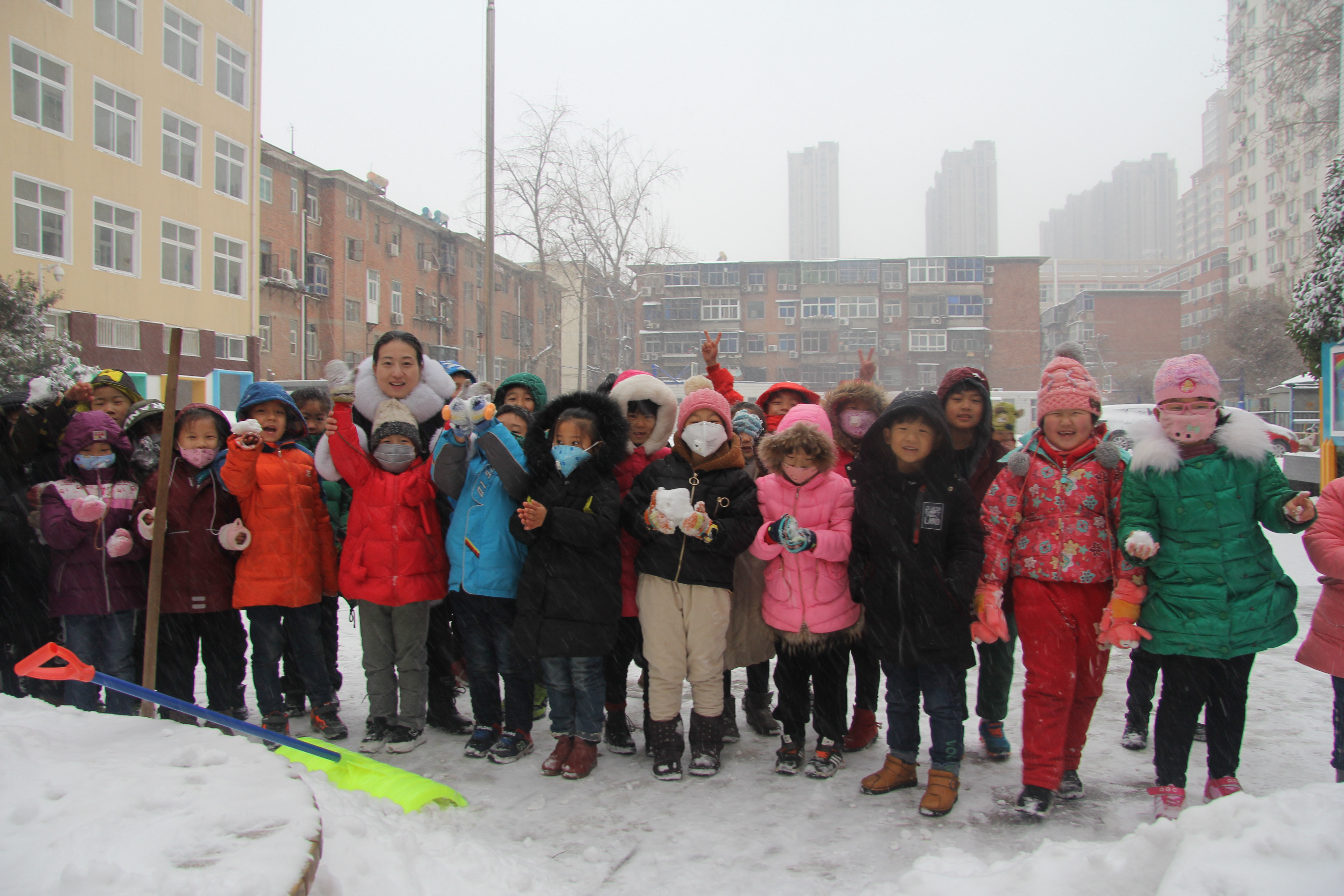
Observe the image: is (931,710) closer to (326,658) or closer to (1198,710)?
(1198,710)

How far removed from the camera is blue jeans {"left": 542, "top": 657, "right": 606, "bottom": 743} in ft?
12.7

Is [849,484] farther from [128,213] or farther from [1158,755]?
[128,213]

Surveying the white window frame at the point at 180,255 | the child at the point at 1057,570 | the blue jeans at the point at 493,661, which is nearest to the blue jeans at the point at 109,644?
the blue jeans at the point at 493,661

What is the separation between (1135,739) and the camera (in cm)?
405

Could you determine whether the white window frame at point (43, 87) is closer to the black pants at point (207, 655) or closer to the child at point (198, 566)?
the child at point (198, 566)

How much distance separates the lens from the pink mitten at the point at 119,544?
4.04 metres

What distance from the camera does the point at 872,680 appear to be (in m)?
4.26

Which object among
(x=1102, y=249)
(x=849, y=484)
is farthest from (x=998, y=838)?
(x=1102, y=249)

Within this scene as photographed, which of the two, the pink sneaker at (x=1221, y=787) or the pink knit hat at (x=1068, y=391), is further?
the pink knit hat at (x=1068, y=391)

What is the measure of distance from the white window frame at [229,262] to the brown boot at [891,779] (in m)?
25.3

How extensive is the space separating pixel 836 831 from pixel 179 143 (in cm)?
2610

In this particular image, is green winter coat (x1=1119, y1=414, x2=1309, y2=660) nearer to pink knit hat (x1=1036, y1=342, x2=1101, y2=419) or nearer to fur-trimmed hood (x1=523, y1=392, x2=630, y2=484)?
pink knit hat (x1=1036, y1=342, x2=1101, y2=419)

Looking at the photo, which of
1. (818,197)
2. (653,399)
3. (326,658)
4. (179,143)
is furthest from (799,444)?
(818,197)

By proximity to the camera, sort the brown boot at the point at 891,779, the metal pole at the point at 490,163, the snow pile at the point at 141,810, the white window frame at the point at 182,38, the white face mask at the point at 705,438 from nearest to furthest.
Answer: the snow pile at the point at 141,810 → the brown boot at the point at 891,779 → the white face mask at the point at 705,438 → the metal pole at the point at 490,163 → the white window frame at the point at 182,38
